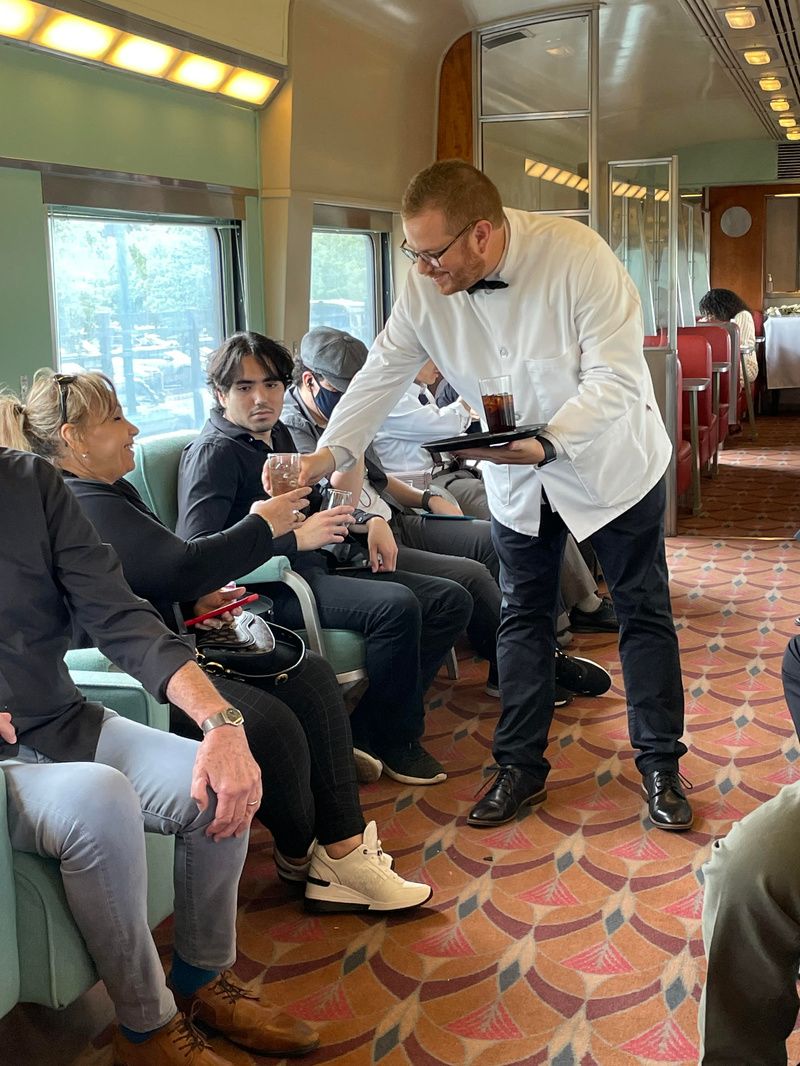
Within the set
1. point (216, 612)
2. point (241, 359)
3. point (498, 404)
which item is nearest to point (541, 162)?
point (241, 359)

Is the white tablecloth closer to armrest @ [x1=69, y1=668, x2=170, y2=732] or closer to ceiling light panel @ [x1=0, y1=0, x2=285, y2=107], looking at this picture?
ceiling light panel @ [x1=0, y1=0, x2=285, y2=107]

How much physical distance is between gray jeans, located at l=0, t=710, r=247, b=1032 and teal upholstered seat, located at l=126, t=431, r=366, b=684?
111 cm

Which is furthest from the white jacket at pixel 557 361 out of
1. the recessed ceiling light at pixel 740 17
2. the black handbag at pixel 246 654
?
the recessed ceiling light at pixel 740 17

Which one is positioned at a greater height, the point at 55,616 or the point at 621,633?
the point at 55,616

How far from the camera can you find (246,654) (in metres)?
2.80

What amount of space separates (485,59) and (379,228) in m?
1.34

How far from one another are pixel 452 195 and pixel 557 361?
0.51 m

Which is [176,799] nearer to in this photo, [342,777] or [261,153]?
[342,777]

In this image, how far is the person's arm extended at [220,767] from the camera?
2.12 metres

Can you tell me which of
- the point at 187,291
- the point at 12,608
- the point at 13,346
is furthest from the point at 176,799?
the point at 187,291

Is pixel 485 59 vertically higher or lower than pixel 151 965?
higher

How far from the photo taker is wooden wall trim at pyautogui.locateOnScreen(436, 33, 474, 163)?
→ 6.58 m

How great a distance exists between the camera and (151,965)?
2.05 m

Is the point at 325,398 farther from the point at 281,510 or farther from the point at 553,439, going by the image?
the point at 553,439
